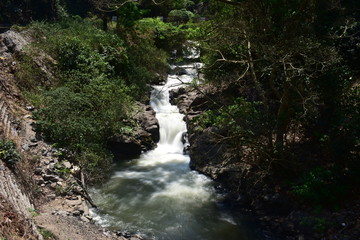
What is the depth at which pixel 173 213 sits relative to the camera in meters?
9.50

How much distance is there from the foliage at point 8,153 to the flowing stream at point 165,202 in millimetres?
2818

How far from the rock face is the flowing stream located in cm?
45

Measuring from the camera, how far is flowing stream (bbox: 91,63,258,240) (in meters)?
8.65

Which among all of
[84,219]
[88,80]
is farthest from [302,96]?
[88,80]

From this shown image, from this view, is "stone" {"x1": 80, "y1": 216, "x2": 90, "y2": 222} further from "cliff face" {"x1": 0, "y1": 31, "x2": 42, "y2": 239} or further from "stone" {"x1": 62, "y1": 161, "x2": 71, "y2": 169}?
"stone" {"x1": 62, "y1": 161, "x2": 71, "y2": 169}

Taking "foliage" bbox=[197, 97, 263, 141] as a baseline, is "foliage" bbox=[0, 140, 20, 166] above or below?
below

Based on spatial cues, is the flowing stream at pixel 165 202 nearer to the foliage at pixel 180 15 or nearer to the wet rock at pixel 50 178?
the wet rock at pixel 50 178

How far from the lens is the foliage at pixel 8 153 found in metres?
7.49

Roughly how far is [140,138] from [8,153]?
6845mm

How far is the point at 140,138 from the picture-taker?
548 inches

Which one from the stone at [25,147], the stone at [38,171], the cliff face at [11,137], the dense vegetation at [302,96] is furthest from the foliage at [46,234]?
the dense vegetation at [302,96]

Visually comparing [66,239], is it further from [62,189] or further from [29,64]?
[29,64]

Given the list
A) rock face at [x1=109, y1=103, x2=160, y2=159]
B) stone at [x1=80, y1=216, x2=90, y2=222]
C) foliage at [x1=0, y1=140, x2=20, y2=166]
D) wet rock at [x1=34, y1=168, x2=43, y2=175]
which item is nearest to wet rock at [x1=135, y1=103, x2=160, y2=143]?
rock face at [x1=109, y1=103, x2=160, y2=159]

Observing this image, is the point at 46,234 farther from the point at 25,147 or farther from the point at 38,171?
the point at 25,147
